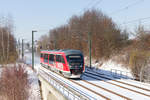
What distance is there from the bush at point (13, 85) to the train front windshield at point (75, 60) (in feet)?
19.5

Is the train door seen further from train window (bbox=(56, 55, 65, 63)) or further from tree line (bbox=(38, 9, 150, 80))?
tree line (bbox=(38, 9, 150, 80))

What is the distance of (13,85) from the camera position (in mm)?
19766

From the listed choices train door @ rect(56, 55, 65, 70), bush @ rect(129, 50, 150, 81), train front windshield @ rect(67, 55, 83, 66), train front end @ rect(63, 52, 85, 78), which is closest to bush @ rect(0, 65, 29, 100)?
train door @ rect(56, 55, 65, 70)

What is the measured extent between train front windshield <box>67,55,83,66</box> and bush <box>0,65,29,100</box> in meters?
5.93

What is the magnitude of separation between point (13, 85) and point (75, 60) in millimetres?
7290

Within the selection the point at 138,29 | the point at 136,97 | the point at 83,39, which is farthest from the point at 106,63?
the point at 136,97

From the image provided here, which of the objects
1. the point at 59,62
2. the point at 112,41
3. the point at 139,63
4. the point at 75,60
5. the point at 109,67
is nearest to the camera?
the point at 139,63

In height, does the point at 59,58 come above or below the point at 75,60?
above

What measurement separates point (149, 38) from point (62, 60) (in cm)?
1518

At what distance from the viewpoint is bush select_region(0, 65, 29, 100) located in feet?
62.2

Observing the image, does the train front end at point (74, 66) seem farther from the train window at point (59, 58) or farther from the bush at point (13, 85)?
the bush at point (13, 85)

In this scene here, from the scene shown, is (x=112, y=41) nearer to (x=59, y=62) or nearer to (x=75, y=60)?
(x=59, y=62)

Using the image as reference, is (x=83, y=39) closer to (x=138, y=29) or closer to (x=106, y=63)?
(x=106, y=63)

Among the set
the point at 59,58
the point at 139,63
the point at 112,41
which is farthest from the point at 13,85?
the point at 112,41
